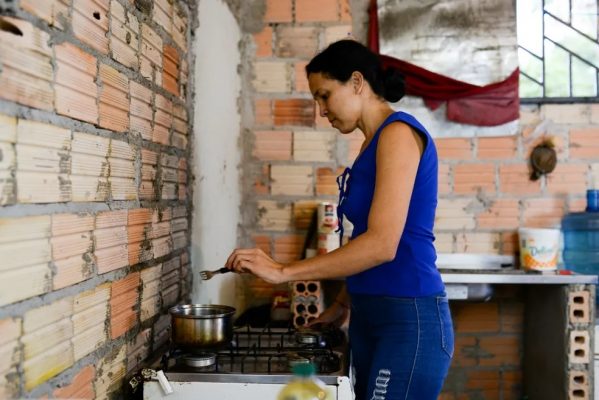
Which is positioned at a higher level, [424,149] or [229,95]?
[229,95]

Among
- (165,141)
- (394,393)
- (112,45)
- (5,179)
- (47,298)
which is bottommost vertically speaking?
(394,393)

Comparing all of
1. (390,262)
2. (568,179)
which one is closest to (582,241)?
(568,179)

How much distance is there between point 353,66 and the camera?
4.99 feet

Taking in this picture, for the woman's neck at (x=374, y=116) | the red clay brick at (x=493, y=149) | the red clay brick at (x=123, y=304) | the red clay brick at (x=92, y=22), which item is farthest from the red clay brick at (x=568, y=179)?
the red clay brick at (x=92, y=22)

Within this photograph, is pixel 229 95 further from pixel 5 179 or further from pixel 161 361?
pixel 5 179

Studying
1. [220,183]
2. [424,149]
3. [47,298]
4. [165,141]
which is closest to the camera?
[47,298]

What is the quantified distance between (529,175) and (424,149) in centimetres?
137

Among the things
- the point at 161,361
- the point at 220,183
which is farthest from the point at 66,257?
the point at 220,183

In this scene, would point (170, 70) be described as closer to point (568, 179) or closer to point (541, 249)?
point (541, 249)

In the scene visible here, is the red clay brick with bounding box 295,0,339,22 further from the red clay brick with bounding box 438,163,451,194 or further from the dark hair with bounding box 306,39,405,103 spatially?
the dark hair with bounding box 306,39,405,103

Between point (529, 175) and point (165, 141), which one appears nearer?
point (165, 141)

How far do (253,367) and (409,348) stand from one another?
15.2 inches

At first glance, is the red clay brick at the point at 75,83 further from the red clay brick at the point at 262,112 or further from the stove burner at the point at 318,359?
the red clay brick at the point at 262,112

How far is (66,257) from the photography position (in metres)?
1.05
